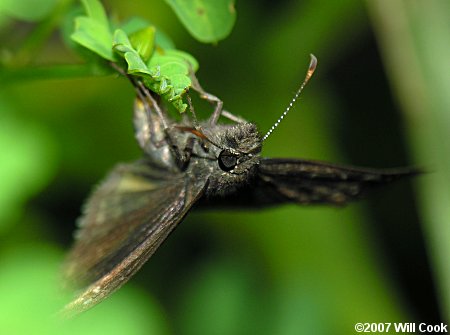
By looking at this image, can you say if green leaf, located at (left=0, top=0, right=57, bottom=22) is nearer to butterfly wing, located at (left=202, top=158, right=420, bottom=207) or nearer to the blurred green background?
the blurred green background

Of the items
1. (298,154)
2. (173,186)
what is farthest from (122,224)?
(298,154)

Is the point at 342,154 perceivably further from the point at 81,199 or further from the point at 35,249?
the point at 35,249

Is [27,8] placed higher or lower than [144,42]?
higher

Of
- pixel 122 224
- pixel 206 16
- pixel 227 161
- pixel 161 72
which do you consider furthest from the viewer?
pixel 122 224

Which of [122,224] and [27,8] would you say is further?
[122,224]

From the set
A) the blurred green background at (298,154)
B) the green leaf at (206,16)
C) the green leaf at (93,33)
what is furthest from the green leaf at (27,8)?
the green leaf at (206,16)

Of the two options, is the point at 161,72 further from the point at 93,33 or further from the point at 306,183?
the point at 306,183

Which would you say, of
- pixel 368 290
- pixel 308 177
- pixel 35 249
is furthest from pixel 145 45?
pixel 368 290

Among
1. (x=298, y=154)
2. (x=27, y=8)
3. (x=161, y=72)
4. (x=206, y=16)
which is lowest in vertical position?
(x=161, y=72)
